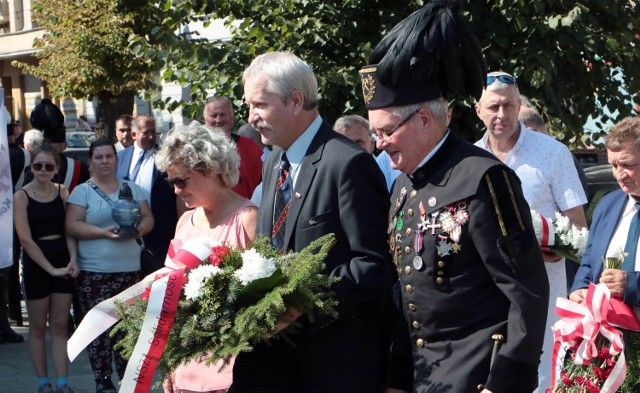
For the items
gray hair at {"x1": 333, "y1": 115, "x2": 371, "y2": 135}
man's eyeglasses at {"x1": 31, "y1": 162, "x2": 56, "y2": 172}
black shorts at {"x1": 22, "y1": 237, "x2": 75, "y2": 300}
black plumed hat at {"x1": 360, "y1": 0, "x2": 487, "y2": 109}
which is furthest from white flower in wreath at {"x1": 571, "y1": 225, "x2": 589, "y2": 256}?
man's eyeglasses at {"x1": 31, "y1": 162, "x2": 56, "y2": 172}

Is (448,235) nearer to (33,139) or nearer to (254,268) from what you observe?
(254,268)

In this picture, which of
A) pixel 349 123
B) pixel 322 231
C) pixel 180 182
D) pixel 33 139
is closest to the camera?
pixel 322 231

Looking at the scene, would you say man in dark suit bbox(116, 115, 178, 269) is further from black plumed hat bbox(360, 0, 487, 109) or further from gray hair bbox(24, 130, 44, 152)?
black plumed hat bbox(360, 0, 487, 109)

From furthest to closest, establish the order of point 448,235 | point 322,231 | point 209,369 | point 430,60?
1. point 209,369
2. point 322,231
3. point 430,60
4. point 448,235

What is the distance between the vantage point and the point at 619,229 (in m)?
4.41

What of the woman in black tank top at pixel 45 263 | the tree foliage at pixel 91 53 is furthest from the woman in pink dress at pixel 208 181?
the tree foliage at pixel 91 53

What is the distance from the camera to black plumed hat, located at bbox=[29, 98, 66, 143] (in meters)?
10.7

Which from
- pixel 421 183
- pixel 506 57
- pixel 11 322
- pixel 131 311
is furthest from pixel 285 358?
pixel 11 322

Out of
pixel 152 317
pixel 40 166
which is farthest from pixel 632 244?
pixel 40 166

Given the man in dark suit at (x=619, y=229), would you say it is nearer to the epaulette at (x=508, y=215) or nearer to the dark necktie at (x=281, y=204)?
the epaulette at (x=508, y=215)

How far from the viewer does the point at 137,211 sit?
7.62 metres

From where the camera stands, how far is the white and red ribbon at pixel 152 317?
10.8ft

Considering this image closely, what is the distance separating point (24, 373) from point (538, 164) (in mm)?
4850

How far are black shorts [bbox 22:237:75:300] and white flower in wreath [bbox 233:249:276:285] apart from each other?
183 inches
